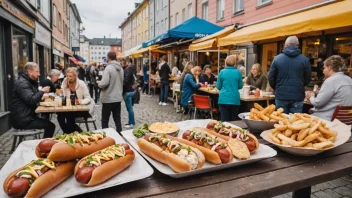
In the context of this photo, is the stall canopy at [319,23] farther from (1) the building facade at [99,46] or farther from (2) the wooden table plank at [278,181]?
(1) the building facade at [99,46]

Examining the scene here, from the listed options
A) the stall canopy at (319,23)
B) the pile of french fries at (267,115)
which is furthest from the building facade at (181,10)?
the pile of french fries at (267,115)

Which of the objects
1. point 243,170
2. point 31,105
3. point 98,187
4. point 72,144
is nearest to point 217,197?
point 243,170

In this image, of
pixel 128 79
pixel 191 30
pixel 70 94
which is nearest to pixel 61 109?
pixel 70 94

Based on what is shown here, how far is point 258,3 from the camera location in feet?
39.1

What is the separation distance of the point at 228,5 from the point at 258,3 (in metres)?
2.69

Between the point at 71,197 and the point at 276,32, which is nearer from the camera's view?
the point at 71,197

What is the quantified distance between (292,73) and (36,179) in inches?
175

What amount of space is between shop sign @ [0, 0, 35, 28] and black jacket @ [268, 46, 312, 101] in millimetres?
6442

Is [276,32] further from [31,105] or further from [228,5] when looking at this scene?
[228,5]

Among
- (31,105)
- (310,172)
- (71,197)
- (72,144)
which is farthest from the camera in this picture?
(31,105)

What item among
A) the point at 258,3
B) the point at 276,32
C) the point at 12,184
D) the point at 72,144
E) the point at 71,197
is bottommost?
the point at 71,197

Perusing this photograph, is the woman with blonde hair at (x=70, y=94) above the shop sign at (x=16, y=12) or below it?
below

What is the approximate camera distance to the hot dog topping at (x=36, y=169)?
133 centimetres

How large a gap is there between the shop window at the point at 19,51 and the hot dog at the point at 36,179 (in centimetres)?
802
